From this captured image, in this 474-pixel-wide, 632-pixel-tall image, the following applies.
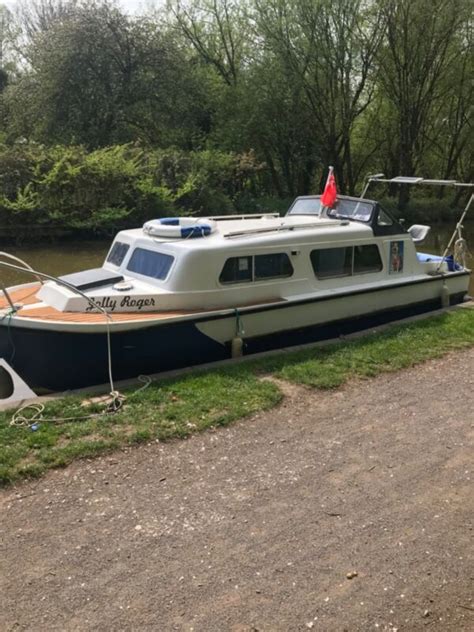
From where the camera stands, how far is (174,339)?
7.83m

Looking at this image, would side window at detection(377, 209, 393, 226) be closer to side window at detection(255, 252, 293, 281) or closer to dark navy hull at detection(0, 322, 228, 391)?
side window at detection(255, 252, 293, 281)

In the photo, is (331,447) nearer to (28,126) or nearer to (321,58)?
(28,126)

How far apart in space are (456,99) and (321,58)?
781 cm

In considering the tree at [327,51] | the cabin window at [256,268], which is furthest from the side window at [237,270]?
the tree at [327,51]

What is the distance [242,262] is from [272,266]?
56cm

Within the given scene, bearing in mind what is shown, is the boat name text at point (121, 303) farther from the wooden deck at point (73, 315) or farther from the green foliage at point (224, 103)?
the green foliage at point (224, 103)

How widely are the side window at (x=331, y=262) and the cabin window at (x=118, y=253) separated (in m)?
2.83

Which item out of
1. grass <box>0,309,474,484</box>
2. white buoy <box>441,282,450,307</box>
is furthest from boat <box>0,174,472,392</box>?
grass <box>0,309,474,484</box>

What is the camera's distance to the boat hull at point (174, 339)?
23.5 ft

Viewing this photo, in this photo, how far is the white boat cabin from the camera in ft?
26.4

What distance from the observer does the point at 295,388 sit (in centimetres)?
734

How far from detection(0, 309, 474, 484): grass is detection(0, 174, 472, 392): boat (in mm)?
564

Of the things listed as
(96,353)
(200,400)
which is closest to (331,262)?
(200,400)

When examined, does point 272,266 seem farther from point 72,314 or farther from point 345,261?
point 72,314
